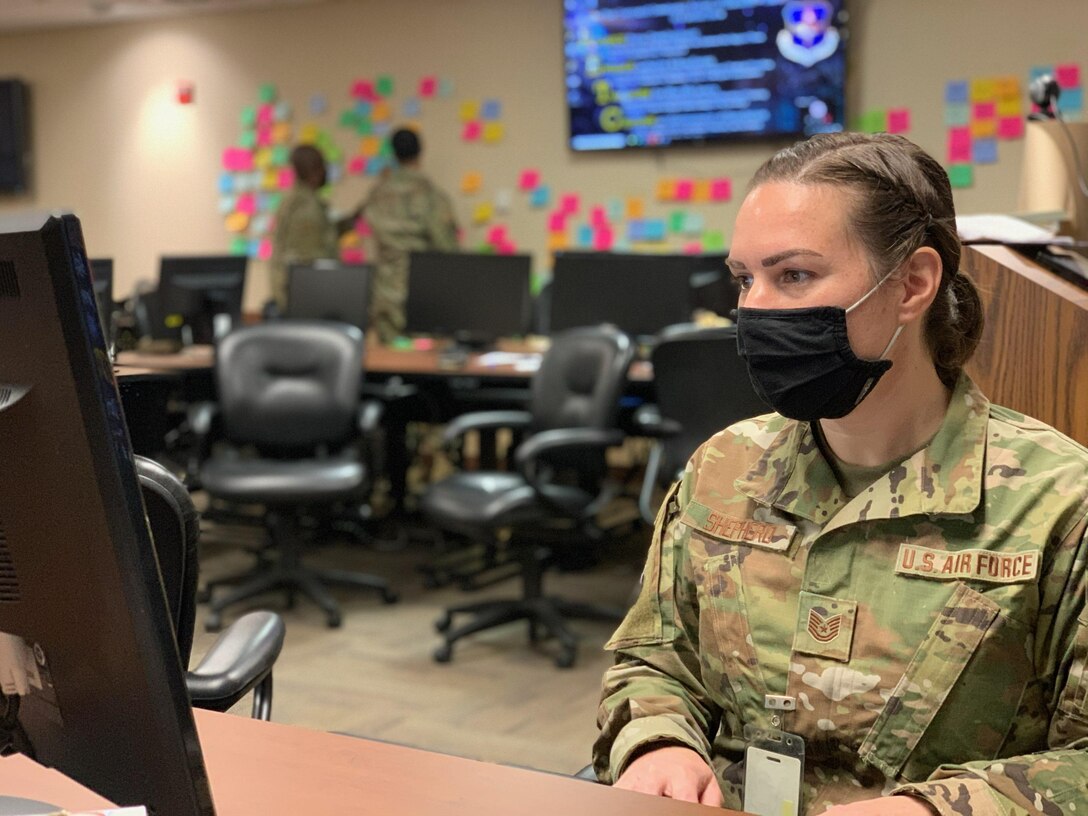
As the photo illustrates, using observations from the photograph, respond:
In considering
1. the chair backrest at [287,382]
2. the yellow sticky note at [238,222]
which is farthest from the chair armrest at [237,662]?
the yellow sticky note at [238,222]

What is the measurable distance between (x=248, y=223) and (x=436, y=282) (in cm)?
356

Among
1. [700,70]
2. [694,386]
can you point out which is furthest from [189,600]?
[700,70]

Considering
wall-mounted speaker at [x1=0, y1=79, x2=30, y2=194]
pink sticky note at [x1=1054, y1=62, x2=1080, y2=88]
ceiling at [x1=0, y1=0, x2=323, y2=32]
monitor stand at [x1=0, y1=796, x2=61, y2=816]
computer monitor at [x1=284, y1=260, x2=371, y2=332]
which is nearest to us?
monitor stand at [x1=0, y1=796, x2=61, y2=816]

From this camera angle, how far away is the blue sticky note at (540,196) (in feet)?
23.6

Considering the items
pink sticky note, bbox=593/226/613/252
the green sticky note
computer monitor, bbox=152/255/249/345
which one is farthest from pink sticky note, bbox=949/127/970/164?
computer monitor, bbox=152/255/249/345

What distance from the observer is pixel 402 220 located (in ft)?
23.8

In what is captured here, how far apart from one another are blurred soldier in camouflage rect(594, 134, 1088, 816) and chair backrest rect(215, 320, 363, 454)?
3162 millimetres

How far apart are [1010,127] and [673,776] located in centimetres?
546

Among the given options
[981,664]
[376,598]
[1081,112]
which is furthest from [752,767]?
[1081,112]

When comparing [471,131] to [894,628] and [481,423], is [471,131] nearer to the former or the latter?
[481,423]

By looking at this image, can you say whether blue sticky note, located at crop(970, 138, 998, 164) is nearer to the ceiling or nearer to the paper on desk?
the ceiling

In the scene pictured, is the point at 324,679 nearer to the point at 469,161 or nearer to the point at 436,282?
the point at 436,282

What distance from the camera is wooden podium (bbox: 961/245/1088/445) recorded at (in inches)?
63.5

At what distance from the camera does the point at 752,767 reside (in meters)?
1.26
